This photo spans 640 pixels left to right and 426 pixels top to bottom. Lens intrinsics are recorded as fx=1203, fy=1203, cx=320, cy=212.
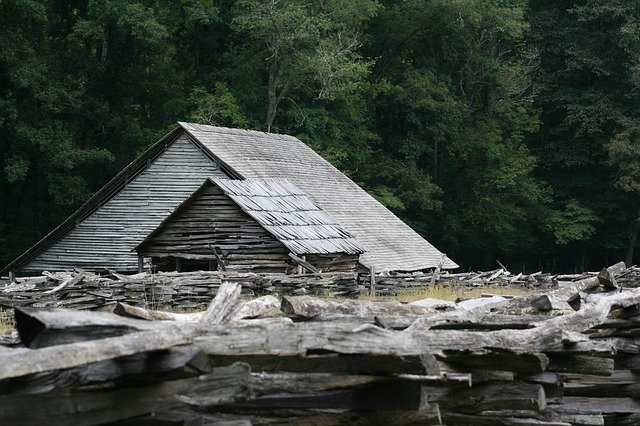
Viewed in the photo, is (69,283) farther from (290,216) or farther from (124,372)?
(124,372)

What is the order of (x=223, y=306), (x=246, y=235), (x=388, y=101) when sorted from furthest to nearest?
(x=388, y=101) < (x=246, y=235) < (x=223, y=306)

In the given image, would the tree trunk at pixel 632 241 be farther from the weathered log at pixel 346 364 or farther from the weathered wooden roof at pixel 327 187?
the weathered log at pixel 346 364

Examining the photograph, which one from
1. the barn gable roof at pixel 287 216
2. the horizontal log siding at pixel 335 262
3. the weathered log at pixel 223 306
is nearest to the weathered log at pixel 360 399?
the weathered log at pixel 223 306

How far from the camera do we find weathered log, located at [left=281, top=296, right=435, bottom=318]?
8562 millimetres

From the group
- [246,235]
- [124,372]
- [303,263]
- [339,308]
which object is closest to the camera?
[124,372]

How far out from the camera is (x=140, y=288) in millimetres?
23031

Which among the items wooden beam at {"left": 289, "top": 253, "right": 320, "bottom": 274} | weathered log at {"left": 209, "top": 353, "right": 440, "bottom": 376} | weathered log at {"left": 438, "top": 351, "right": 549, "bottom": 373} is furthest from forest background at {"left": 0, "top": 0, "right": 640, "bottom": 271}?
weathered log at {"left": 209, "top": 353, "right": 440, "bottom": 376}

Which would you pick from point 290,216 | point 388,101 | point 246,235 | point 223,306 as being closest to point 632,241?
point 388,101

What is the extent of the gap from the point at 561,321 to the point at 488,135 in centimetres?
Answer: 4795

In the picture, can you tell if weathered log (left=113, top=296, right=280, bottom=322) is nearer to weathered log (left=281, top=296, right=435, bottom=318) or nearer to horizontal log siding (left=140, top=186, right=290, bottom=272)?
weathered log (left=281, top=296, right=435, bottom=318)

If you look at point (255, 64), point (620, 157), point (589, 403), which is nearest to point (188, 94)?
point (255, 64)

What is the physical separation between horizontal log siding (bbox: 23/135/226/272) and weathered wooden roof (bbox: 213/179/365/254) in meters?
3.96

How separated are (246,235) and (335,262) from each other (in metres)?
2.76

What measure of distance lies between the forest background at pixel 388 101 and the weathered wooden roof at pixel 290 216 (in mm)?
12165
